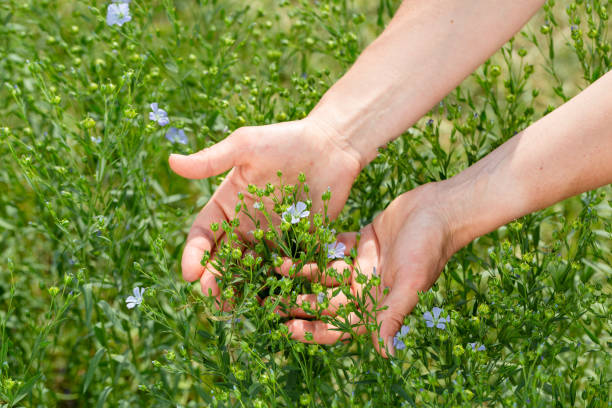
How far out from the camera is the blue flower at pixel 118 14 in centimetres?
235

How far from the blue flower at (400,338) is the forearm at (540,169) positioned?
0.48m

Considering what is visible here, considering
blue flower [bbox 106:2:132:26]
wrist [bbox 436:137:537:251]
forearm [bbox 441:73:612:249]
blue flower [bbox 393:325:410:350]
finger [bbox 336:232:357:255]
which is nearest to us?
blue flower [bbox 393:325:410:350]

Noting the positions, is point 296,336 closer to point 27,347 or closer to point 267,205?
point 267,205

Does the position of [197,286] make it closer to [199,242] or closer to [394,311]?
[199,242]

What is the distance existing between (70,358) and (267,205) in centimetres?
101

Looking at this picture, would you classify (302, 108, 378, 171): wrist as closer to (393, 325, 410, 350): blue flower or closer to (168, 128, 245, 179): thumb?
(168, 128, 245, 179): thumb

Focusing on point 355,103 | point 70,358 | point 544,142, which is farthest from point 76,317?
point 544,142

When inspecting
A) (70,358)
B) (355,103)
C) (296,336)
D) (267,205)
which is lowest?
(70,358)

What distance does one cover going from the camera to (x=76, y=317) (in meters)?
2.60

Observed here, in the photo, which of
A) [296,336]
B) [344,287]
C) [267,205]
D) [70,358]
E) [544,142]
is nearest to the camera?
[344,287]

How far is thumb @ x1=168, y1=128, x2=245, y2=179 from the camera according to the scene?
6.68 ft

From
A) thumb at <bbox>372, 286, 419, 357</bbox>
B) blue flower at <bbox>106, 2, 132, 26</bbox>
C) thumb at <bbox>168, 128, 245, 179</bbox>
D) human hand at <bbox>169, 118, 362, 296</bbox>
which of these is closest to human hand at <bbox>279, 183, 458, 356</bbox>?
thumb at <bbox>372, 286, 419, 357</bbox>

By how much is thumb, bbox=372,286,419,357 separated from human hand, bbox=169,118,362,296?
0.50 m

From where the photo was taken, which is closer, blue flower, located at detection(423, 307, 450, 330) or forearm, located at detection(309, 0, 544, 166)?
blue flower, located at detection(423, 307, 450, 330)
